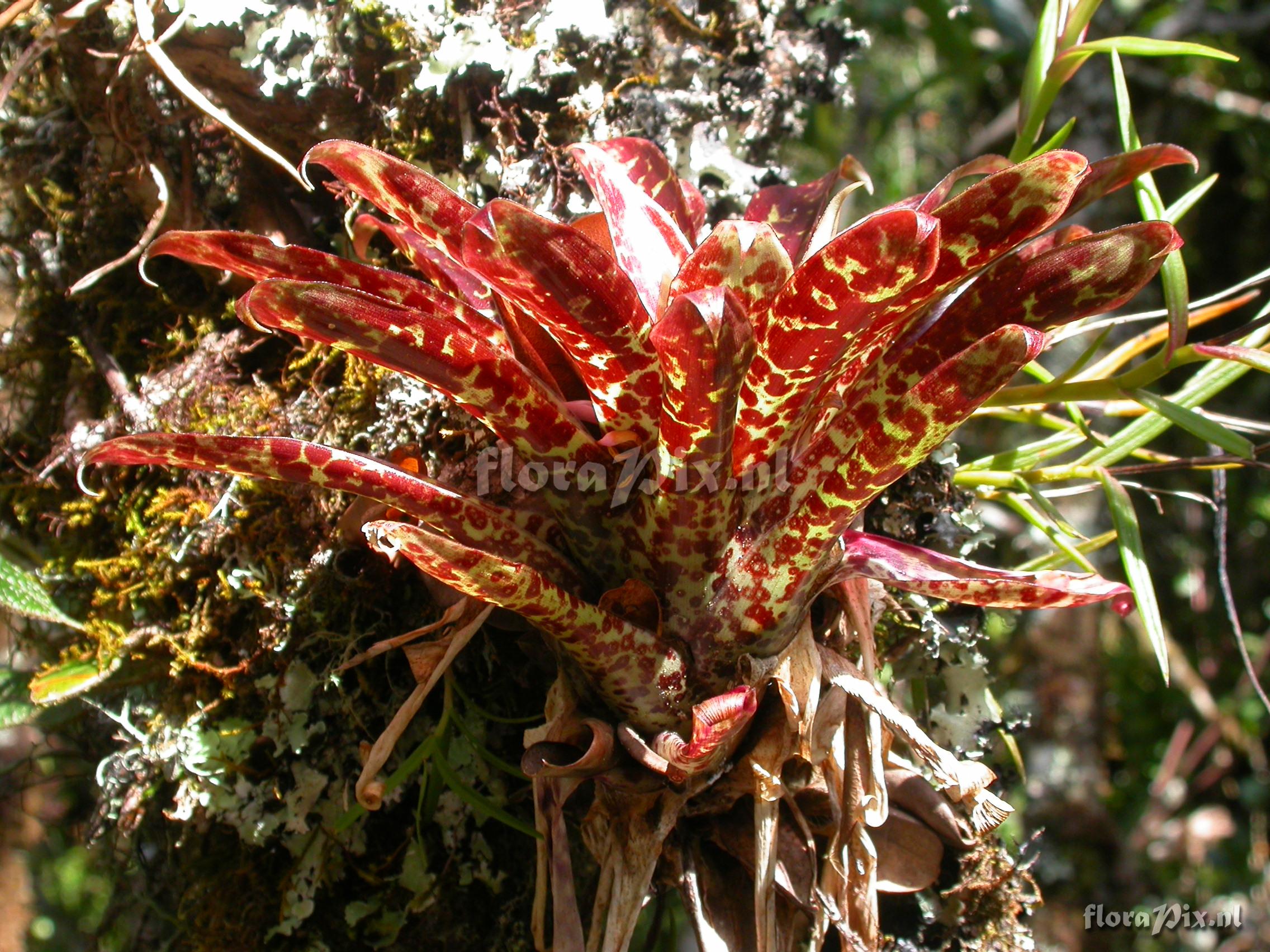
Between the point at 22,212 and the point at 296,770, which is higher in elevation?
the point at 22,212

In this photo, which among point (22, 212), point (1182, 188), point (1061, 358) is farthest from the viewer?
point (1182, 188)

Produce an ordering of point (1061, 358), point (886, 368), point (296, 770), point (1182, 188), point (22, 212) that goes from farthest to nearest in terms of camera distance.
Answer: point (1182, 188)
point (1061, 358)
point (22, 212)
point (296, 770)
point (886, 368)

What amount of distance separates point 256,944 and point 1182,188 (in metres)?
2.39

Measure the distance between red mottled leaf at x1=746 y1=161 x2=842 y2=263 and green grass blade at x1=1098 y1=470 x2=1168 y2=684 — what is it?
1.00 feet

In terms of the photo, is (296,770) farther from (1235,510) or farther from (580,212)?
(1235,510)

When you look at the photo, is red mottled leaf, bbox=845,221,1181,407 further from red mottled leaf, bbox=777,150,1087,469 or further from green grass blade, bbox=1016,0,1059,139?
green grass blade, bbox=1016,0,1059,139

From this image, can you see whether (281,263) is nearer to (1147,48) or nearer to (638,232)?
(638,232)

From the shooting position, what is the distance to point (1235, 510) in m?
2.11

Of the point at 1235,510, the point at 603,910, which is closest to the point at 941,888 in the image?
the point at 603,910

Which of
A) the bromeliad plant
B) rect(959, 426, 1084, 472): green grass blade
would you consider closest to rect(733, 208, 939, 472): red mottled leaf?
the bromeliad plant

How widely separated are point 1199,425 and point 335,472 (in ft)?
1.91

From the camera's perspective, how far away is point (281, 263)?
0.55 m

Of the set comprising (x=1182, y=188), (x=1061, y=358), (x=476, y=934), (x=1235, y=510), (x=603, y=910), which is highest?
(x=603, y=910)

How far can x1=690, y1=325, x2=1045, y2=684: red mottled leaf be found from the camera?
1.44ft
